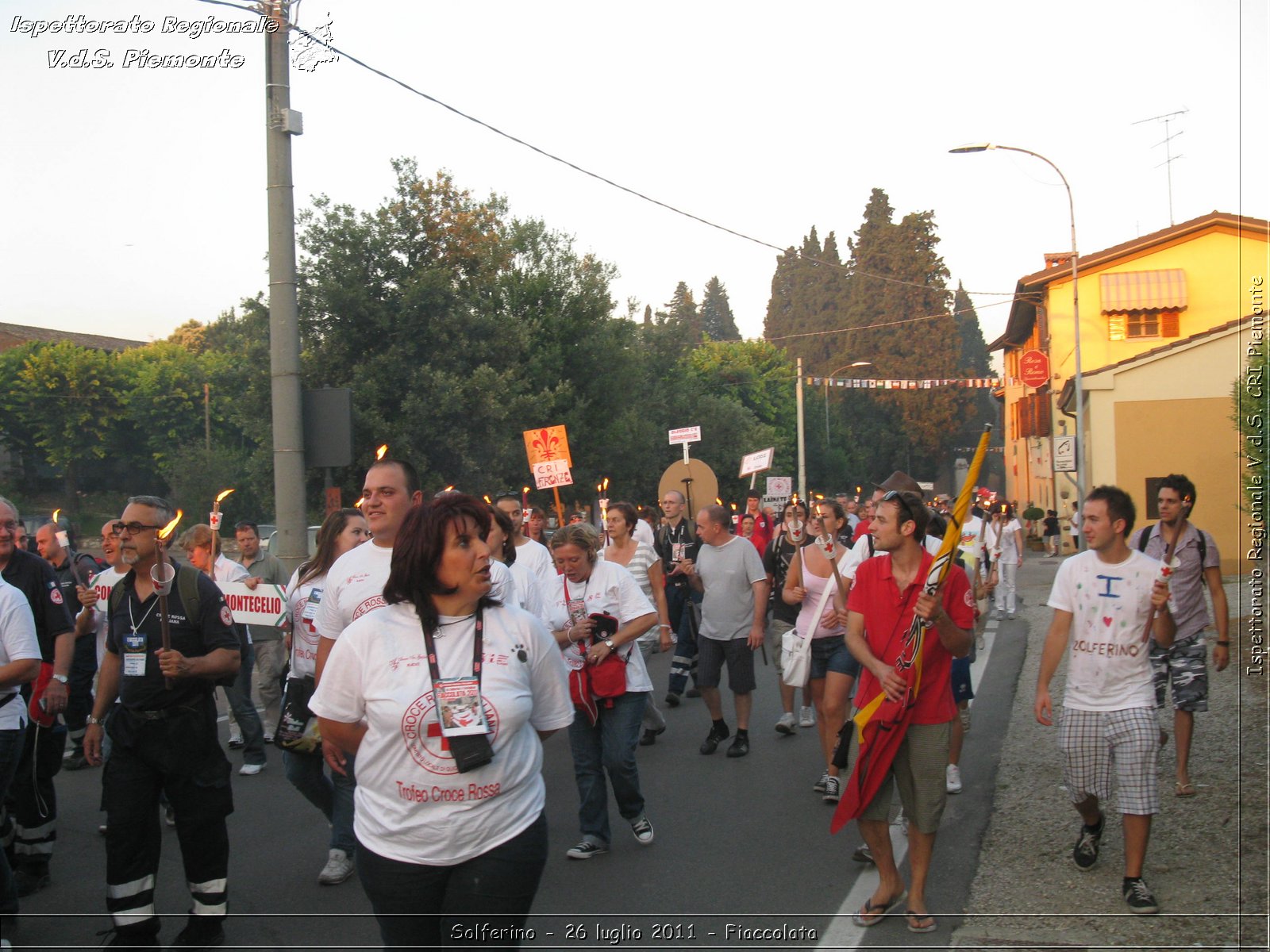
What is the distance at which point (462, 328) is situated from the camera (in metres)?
28.9

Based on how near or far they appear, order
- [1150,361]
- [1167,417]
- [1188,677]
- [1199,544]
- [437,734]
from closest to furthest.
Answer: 1. [437,734]
2. [1188,677]
3. [1199,544]
4. [1167,417]
5. [1150,361]

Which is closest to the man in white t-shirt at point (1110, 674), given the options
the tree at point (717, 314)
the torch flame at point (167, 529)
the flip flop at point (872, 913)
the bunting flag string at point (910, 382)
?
the flip flop at point (872, 913)

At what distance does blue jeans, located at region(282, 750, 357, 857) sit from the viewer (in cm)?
573

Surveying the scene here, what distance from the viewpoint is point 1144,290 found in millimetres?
32438

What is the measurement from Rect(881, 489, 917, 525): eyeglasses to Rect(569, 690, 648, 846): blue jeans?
1989mm

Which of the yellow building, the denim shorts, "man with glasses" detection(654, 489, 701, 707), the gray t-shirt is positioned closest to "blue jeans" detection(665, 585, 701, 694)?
"man with glasses" detection(654, 489, 701, 707)

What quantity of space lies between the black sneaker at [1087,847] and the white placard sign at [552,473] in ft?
39.6

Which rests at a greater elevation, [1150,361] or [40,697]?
[1150,361]

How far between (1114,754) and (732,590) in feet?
12.6

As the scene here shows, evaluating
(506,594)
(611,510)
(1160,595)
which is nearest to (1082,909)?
(1160,595)

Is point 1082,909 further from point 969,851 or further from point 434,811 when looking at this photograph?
point 434,811

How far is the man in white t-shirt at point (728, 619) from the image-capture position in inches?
342

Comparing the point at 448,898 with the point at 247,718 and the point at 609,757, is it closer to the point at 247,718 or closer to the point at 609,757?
the point at 609,757

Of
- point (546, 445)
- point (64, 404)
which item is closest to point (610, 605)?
point (546, 445)
